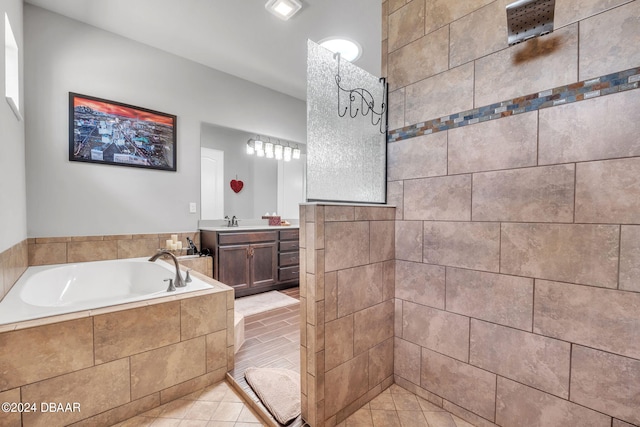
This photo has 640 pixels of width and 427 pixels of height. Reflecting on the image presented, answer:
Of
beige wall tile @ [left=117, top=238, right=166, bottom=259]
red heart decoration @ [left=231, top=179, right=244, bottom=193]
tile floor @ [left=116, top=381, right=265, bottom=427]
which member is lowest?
tile floor @ [left=116, top=381, right=265, bottom=427]

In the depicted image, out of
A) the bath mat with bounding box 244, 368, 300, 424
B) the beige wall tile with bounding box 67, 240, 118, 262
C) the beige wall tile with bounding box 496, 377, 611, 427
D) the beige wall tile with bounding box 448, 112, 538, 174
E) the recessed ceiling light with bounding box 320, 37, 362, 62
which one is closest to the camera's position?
the beige wall tile with bounding box 496, 377, 611, 427

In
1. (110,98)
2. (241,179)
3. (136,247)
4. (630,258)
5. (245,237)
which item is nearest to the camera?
(630,258)

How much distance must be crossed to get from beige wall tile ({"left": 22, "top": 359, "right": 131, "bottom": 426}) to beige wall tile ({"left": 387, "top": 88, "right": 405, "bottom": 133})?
6.79ft

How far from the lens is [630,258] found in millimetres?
1051

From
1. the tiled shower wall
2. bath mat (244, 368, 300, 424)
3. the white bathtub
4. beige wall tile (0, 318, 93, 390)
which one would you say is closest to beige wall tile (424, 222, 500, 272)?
the tiled shower wall

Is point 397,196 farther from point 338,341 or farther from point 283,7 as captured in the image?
point 283,7

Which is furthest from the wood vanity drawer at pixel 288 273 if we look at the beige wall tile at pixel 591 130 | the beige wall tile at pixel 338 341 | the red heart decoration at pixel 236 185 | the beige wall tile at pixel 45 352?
the beige wall tile at pixel 591 130

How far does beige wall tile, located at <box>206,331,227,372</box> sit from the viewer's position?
5.87 feet

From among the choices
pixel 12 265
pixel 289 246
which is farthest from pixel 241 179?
pixel 12 265

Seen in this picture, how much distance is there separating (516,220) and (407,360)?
1.04m

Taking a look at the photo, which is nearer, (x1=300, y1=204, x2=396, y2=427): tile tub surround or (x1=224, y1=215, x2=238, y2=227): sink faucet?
(x1=300, y1=204, x2=396, y2=427): tile tub surround

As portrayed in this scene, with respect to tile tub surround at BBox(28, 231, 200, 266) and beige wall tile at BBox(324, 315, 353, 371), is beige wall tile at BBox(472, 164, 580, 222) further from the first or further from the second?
tile tub surround at BBox(28, 231, 200, 266)

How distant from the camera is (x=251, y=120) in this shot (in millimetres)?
3936

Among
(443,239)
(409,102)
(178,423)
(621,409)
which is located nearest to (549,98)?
(409,102)
